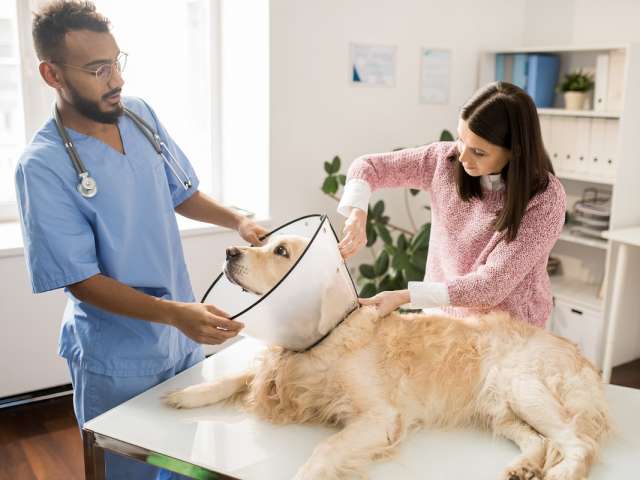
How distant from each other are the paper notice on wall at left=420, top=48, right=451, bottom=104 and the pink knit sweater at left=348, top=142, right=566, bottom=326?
218 cm

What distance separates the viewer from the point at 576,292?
13.0 feet

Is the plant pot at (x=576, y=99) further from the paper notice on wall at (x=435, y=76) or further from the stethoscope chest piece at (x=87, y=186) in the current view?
the stethoscope chest piece at (x=87, y=186)

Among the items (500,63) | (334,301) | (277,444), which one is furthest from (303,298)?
(500,63)

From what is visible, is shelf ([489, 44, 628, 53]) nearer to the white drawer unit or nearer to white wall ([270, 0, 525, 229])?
white wall ([270, 0, 525, 229])

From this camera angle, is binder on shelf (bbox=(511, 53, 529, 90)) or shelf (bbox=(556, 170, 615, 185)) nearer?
shelf (bbox=(556, 170, 615, 185))

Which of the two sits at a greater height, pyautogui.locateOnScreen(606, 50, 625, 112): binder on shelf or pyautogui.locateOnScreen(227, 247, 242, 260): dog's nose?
pyautogui.locateOnScreen(606, 50, 625, 112): binder on shelf

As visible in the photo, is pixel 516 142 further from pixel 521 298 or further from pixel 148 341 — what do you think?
pixel 148 341

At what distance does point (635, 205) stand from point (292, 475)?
2988mm

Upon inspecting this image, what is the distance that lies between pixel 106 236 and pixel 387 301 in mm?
700

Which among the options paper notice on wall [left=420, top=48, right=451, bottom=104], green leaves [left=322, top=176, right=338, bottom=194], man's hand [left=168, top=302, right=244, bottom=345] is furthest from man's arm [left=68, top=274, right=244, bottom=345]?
paper notice on wall [left=420, top=48, right=451, bottom=104]

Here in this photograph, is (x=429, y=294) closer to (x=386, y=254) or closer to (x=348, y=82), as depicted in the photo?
(x=386, y=254)

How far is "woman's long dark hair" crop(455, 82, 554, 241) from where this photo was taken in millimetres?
1677

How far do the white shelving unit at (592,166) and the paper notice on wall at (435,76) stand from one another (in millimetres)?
283

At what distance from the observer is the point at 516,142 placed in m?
1.69
